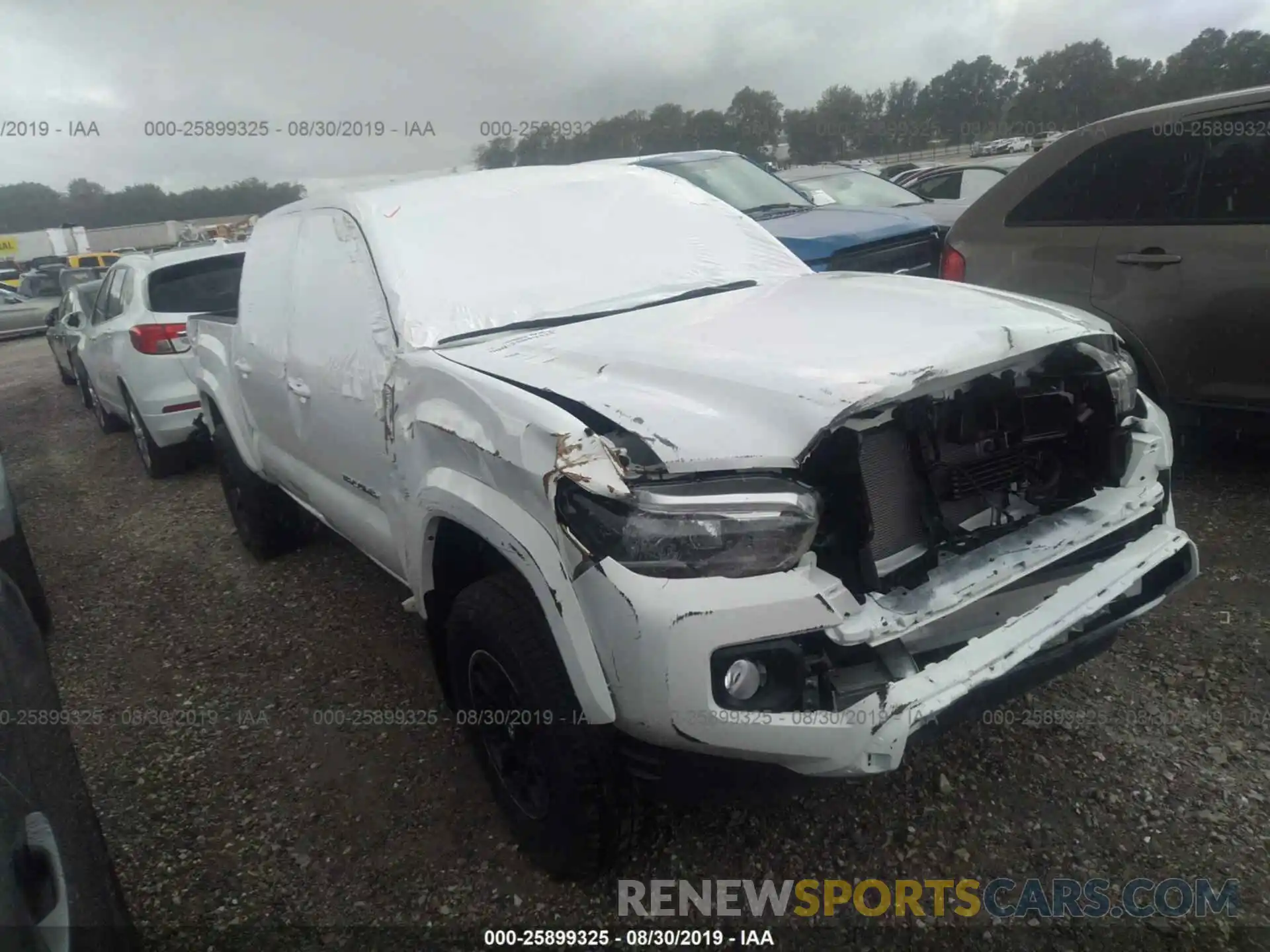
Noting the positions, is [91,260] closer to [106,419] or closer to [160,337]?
[106,419]

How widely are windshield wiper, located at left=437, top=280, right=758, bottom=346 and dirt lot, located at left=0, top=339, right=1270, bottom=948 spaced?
1.36 meters

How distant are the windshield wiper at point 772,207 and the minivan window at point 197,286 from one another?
3.95 meters

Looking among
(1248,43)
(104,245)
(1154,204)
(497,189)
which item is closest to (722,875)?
(497,189)

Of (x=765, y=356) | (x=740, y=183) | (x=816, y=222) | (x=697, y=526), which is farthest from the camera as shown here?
(x=740, y=183)

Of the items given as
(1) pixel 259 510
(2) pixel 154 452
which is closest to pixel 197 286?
(2) pixel 154 452

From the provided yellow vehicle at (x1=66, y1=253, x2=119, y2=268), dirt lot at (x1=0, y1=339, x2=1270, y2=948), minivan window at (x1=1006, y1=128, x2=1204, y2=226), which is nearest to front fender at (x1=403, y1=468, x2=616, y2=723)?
dirt lot at (x1=0, y1=339, x2=1270, y2=948)

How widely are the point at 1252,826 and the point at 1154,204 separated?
9.35ft

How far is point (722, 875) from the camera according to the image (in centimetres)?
230

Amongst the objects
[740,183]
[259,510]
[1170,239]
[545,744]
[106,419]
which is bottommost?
[106,419]

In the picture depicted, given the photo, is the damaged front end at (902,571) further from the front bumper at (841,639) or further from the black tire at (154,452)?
the black tire at (154,452)

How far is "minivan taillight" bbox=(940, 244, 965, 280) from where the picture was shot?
468 cm

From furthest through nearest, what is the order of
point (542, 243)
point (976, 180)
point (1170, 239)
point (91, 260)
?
point (91, 260), point (976, 180), point (1170, 239), point (542, 243)

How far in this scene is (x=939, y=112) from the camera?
22.4m

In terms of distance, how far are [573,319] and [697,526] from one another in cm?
129
